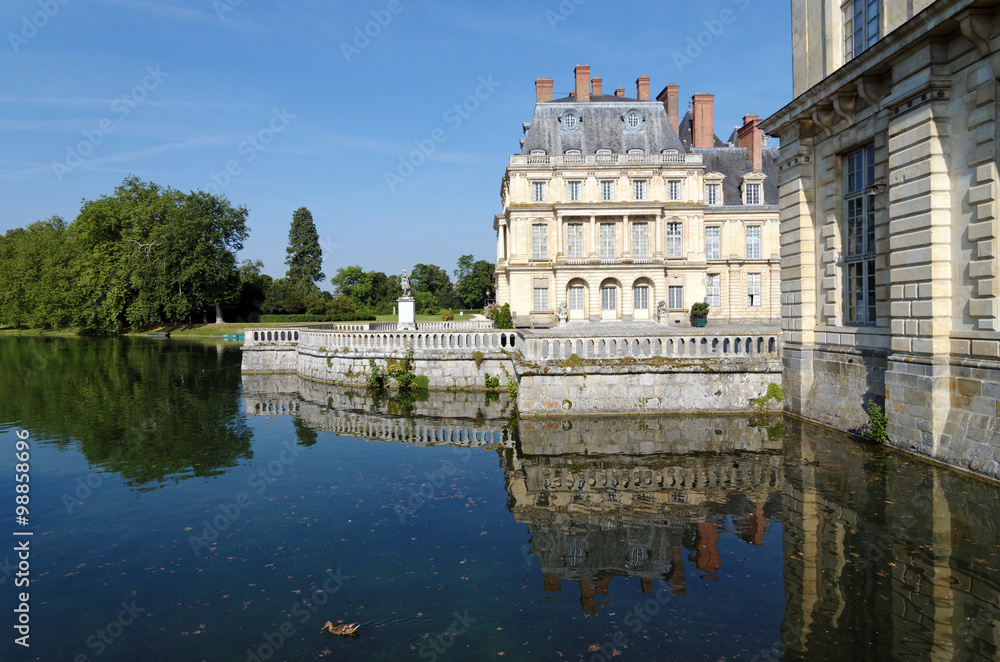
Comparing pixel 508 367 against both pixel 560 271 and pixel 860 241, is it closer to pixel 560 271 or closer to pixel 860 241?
pixel 860 241

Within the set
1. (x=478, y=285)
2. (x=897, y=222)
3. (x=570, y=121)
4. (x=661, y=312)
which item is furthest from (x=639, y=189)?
(x=478, y=285)

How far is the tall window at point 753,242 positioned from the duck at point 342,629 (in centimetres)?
3791

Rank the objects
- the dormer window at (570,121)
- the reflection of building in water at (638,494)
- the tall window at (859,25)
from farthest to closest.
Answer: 1. the dormer window at (570,121)
2. the tall window at (859,25)
3. the reflection of building in water at (638,494)

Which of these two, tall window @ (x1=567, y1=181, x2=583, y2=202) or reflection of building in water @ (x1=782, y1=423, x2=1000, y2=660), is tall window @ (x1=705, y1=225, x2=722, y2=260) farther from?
reflection of building in water @ (x1=782, y1=423, x2=1000, y2=660)

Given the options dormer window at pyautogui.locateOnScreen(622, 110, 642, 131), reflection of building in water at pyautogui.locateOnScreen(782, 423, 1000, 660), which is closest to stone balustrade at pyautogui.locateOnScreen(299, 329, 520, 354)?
reflection of building in water at pyautogui.locateOnScreen(782, 423, 1000, 660)

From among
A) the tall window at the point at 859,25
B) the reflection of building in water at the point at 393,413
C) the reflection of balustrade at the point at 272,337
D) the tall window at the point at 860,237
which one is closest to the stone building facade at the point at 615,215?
the reflection of balustrade at the point at 272,337

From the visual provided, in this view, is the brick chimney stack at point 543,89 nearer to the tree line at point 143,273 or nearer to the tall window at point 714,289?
the tall window at point 714,289

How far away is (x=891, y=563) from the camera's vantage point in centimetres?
621

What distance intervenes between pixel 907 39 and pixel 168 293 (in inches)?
2172

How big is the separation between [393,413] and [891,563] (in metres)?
11.8

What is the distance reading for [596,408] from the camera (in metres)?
13.6

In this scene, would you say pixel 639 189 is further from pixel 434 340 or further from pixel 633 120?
pixel 434 340

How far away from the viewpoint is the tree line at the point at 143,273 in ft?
172

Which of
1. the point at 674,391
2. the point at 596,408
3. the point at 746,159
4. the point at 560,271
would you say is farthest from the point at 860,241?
the point at 746,159
